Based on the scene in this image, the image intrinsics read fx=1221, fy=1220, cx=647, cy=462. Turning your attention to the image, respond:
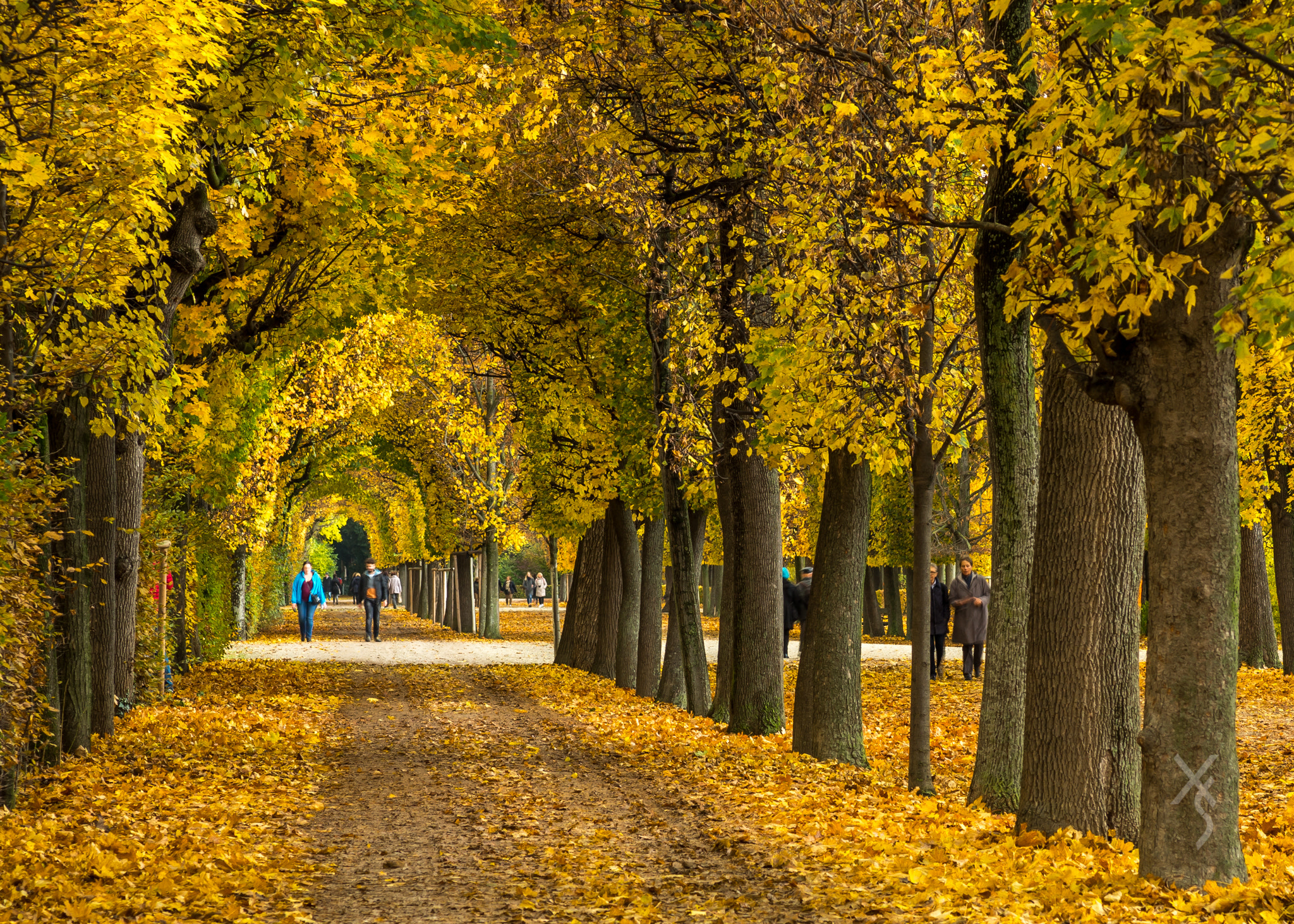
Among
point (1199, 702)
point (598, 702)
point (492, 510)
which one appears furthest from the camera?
point (492, 510)

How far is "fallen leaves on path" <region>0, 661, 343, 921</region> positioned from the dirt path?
31 centimetres

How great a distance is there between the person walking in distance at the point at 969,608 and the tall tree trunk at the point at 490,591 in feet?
46.4

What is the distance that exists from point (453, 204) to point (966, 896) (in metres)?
11.2

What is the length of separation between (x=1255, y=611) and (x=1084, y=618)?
17.1 metres

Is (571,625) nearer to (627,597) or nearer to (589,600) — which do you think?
(589,600)

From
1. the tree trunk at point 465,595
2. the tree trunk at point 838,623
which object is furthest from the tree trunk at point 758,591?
the tree trunk at point 465,595

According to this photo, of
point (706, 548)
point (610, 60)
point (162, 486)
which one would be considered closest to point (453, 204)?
point (610, 60)

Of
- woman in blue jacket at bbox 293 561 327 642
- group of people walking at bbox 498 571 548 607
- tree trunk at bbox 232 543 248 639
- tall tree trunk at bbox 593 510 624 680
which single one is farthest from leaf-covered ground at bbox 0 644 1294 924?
group of people walking at bbox 498 571 548 607

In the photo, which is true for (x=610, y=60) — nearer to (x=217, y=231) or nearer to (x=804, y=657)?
(x=217, y=231)

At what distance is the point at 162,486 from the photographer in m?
16.7

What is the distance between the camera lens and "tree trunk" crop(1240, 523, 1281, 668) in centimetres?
2114

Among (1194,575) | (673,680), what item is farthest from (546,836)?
(673,680)

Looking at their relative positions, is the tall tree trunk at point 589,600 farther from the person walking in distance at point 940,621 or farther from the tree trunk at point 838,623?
the tree trunk at point 838,623

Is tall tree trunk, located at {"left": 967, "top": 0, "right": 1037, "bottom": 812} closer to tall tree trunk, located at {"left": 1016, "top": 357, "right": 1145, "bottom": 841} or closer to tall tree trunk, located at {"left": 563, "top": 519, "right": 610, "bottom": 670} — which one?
tall tree trunk, located at {"left": 1016, "top": 357, "right": 1145, "bottom": 841}
